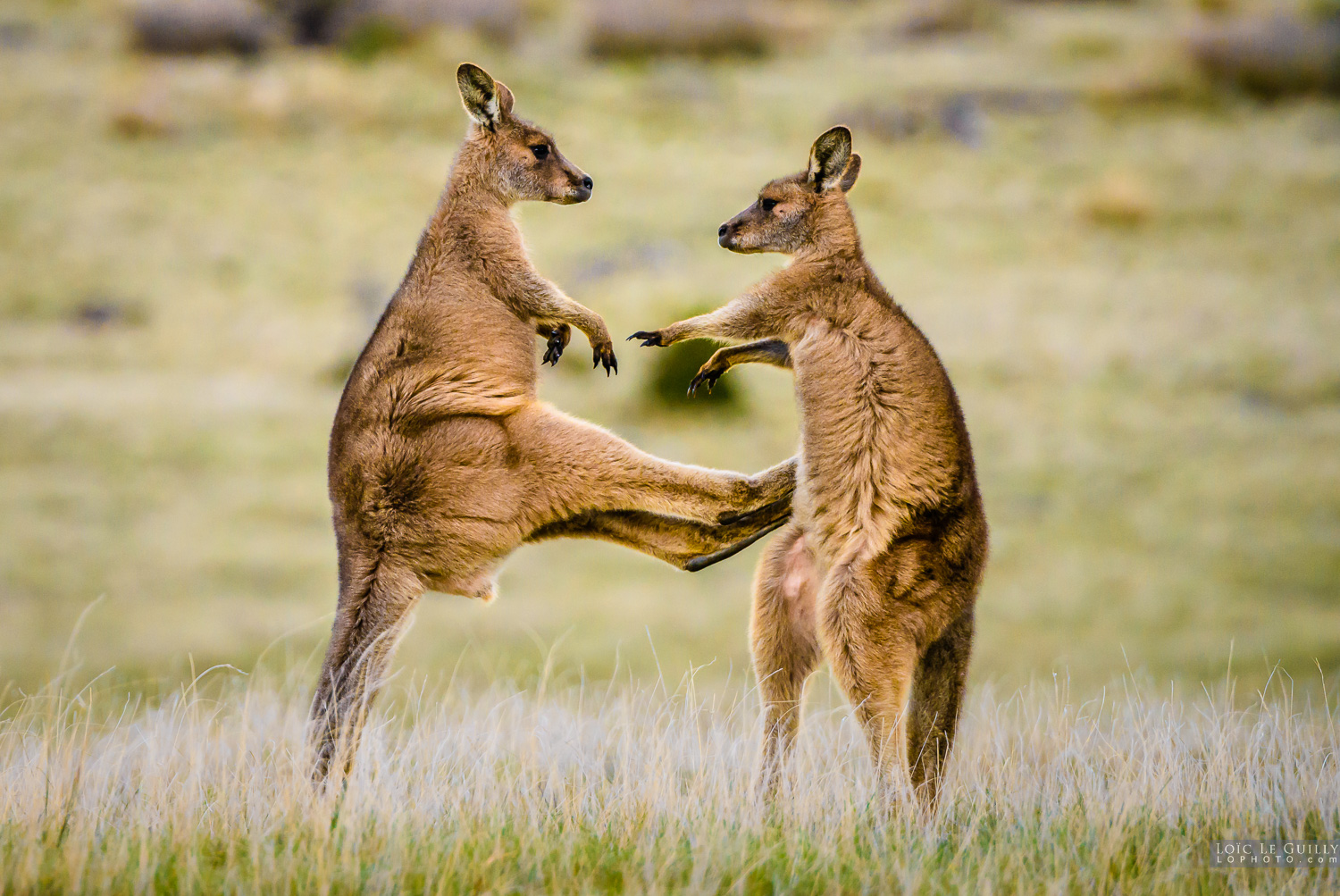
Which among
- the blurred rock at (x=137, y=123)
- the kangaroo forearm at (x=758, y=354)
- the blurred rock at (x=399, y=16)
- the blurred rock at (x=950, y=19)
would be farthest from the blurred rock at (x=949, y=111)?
the kangaroo forearm at (x=758, y=354)

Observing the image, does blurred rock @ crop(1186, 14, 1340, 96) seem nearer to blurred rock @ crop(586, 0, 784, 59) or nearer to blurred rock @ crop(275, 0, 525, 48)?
blurred rock @ crop(586, 0, 784, 59)

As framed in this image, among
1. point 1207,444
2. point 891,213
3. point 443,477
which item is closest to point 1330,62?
point 891,213

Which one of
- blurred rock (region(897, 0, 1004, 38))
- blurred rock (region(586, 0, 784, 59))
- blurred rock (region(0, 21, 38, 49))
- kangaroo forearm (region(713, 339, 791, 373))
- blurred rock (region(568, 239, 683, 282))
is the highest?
blurred rock (region(897, 0, 1004, 38))

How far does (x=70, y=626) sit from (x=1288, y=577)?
43.8 feet

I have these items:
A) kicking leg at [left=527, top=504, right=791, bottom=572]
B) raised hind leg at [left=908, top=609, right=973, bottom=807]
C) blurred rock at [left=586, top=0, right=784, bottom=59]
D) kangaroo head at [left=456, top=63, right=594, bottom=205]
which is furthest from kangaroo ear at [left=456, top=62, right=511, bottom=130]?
blurred rock at [left=586, top=0, right=784, bottom=59]

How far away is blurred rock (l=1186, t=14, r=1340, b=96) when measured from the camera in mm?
31797

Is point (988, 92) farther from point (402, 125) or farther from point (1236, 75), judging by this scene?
point (402, 125)

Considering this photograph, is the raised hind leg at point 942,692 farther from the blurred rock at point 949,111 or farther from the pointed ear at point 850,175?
the blurred rock at point 949,111

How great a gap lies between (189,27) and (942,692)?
38669 millimetres

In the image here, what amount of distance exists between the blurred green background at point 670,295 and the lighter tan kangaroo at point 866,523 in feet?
2.13

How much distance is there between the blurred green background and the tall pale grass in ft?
2.20

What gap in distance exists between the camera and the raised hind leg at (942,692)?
4605 mm

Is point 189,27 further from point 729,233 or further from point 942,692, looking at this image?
point 942,692

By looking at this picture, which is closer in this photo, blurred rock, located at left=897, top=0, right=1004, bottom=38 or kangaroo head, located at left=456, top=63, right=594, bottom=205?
kangaroo head, located at left=456, top=63, right=594, bottom=205
